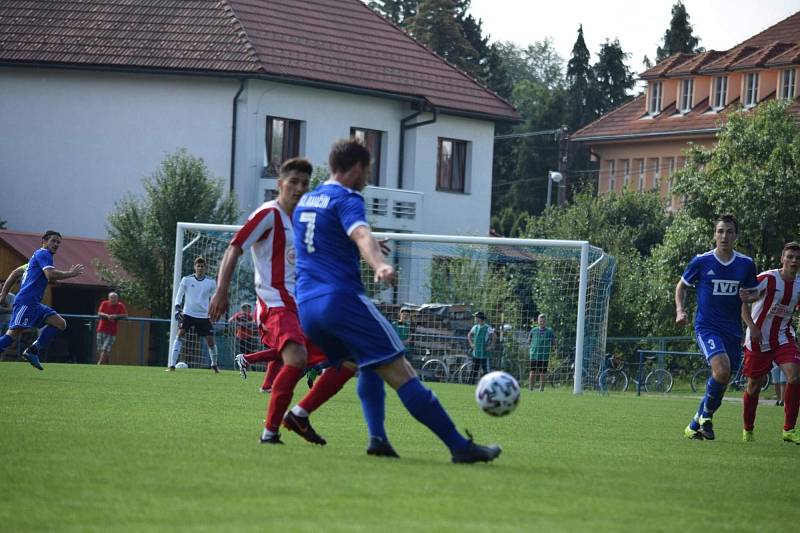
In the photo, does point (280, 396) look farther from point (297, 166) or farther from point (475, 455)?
point (297, 166)

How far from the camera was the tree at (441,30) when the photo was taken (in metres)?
75.3

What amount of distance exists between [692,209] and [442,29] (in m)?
38.1

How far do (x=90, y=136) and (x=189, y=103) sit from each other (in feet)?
11.2

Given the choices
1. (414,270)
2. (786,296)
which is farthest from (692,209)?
(786,296)

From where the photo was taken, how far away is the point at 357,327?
8398mm

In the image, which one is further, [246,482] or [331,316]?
[331,316]

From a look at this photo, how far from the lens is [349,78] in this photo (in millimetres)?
41969

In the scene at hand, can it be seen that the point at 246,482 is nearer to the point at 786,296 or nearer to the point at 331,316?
the point at 331,316

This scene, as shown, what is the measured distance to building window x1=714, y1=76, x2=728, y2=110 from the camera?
6482 centimetres

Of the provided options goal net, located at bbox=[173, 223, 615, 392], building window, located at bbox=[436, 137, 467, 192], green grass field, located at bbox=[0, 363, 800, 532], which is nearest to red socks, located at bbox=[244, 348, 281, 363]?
green grass field, located at bbox=[0, 363, 800, 532]

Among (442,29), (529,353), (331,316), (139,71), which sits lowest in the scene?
(529,353)

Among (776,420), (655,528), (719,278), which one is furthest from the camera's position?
(776,420)

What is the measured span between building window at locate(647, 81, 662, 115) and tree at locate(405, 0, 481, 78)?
10812mm

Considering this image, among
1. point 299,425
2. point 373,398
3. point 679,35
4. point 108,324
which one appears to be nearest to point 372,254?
point 373,398
